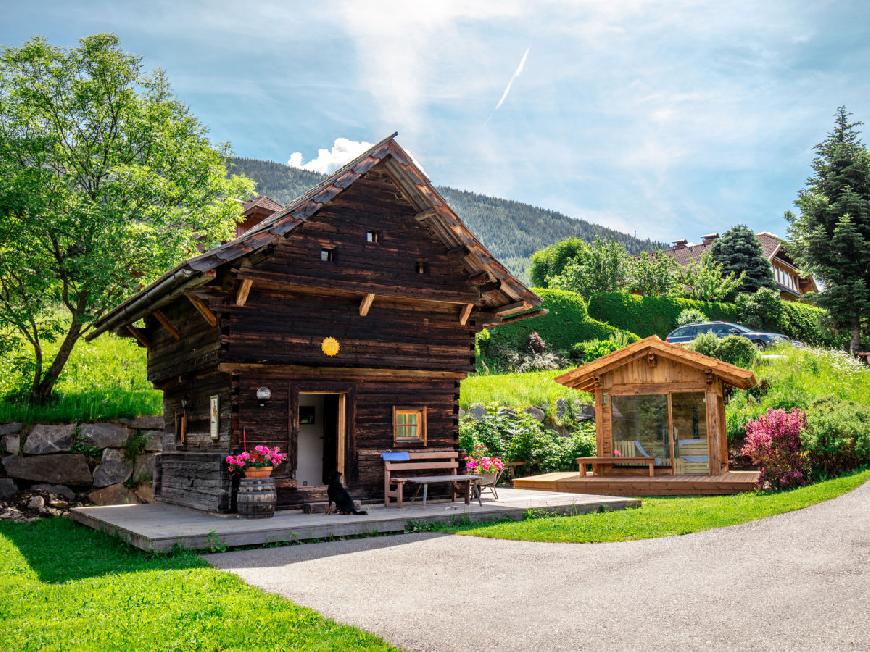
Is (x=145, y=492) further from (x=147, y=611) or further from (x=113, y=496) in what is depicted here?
(x=147, y=611)

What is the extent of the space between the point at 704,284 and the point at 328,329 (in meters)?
36.8

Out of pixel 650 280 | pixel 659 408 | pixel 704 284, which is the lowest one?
pixel 659 408

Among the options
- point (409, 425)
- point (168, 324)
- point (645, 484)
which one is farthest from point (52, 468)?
point (645, 484)

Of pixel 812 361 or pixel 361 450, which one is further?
pixel 812 361

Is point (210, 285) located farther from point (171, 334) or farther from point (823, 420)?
point (823, 420)

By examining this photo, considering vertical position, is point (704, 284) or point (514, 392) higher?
point (704, 284)

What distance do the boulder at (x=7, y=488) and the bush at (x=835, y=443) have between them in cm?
1777

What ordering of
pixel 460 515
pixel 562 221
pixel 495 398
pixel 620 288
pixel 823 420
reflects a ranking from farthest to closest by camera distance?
pixel 562 221 < pixel 620 288 < pixel 495 398 < pixel 823 420 < pixel 460 515

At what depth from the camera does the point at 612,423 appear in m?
20.5

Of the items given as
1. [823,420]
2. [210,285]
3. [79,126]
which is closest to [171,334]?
[210,285]

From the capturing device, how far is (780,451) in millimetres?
16500

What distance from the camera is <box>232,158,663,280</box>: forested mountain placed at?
114 meters

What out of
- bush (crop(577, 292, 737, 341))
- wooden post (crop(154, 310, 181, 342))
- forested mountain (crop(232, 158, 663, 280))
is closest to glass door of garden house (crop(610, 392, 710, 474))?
wooden post (crop(154, 310, 181, 342))

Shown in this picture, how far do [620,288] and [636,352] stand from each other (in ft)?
92.5
